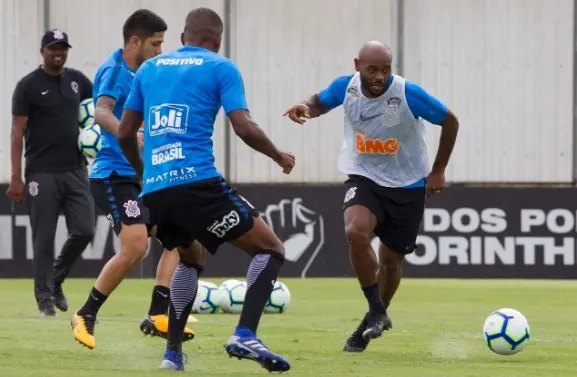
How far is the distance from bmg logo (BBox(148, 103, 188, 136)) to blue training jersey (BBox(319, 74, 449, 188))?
2.35 m

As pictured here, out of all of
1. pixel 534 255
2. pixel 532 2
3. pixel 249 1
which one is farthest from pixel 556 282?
pixel 249 1

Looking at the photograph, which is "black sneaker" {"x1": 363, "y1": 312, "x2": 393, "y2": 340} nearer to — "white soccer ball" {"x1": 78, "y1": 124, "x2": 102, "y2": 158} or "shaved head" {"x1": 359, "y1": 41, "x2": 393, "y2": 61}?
"shaved head" {"x1": 359, "y1": 41, "x2": 393, "y2": 61}

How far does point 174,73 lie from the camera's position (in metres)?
8.07

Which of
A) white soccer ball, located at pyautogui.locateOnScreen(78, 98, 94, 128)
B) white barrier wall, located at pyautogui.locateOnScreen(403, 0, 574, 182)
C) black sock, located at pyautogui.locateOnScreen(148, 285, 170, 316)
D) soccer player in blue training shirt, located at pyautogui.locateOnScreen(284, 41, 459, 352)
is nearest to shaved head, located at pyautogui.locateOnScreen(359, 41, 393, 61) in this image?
soccer player in blue training shirt, located at pyautogui.locateOnScreen(284, 41, 459, 352)

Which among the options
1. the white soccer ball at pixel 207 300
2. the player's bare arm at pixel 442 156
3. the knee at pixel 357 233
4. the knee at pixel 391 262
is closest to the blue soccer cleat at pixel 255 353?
the knee at pixel 357 233

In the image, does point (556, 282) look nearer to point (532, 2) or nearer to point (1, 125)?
point (532, 2)

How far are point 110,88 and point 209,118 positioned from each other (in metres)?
2.01

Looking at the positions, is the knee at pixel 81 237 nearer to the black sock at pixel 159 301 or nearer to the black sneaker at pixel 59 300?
the black sneaker at pixel 59 300

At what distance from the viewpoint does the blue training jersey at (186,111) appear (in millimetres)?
7996

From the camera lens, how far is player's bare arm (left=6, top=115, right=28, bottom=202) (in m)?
13.2

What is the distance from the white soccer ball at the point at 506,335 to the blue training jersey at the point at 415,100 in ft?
4.67

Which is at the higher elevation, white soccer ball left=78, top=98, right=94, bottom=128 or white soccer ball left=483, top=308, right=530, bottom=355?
white soccer ball left=78, top=98, right=94, bottom=128

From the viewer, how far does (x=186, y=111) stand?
26.3ft

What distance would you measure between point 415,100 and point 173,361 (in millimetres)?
2785
